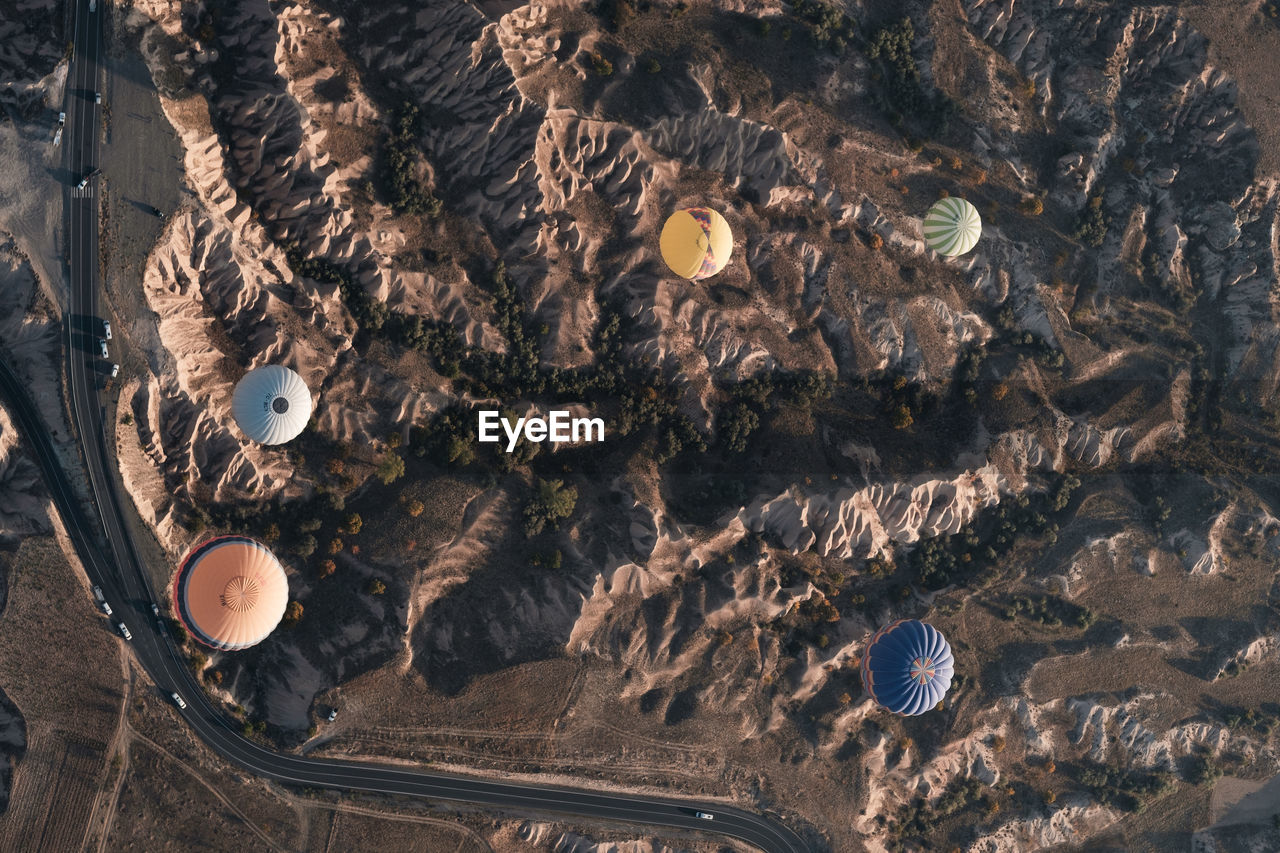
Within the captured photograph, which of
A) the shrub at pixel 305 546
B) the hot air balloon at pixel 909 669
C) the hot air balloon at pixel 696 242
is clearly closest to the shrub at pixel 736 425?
the hot air balloon at pixel 696 242

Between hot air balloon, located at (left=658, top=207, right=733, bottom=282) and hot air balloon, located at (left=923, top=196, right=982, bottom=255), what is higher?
A: hot air balloon, located at (left=923, top=196, right=982, bottom=255)

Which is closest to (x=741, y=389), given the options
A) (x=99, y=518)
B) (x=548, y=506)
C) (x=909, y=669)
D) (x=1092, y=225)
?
(x=548, y=506)

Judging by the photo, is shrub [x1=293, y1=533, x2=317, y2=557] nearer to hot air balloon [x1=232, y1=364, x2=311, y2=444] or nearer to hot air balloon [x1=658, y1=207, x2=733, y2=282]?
hot air balloon [x1=232, y1=364, x2=311, y2=444]

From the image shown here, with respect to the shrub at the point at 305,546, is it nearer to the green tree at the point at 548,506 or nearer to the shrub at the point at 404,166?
the green tree at the point at 548,506

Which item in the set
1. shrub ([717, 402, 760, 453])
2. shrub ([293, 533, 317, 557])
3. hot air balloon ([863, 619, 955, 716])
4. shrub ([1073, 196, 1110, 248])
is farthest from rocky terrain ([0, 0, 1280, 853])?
hot air balloon ([863, 619, 955, 716])

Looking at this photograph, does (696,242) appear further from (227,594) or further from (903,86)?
(227,594)

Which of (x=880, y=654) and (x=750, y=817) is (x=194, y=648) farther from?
(x=880, y=654)
